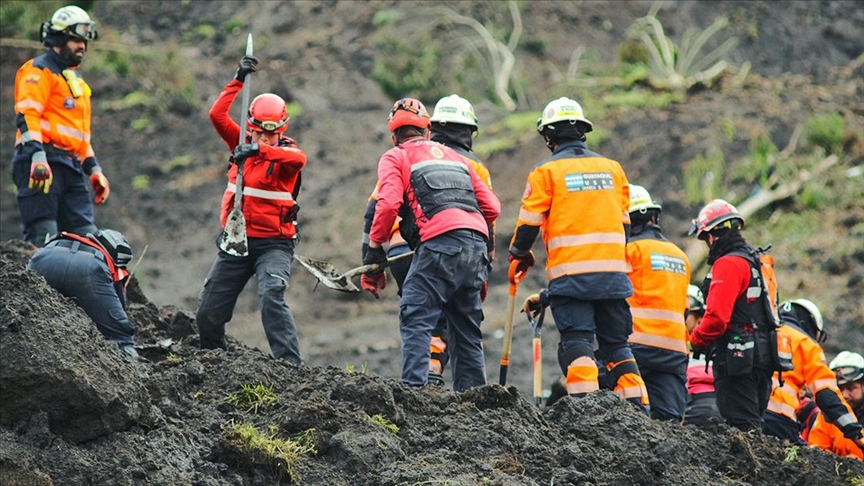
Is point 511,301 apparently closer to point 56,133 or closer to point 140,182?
point 56,133

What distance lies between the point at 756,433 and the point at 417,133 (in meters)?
3.15

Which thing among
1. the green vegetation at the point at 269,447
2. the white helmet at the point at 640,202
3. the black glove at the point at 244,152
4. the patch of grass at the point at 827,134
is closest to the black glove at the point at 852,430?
the white helmet at the point at 640,202

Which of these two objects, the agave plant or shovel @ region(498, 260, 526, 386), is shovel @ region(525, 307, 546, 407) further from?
the agave plant

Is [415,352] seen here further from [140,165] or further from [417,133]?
[140,165]

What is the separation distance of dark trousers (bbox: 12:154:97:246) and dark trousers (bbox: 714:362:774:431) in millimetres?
4996

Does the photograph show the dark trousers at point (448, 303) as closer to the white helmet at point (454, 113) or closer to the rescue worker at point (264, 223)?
the rescue worker at point (264, 223)

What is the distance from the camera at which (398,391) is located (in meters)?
7.64

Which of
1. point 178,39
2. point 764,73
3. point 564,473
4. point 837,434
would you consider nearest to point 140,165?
point 178,39

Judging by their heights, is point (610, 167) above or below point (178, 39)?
below

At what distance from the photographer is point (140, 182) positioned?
815 inches

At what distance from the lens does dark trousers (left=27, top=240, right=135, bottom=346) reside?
7152 mm

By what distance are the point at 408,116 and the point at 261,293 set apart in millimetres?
1558

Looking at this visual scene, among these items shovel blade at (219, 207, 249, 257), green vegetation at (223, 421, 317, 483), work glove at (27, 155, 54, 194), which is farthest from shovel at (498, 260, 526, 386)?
work glove at (27, 155, 54, 194)

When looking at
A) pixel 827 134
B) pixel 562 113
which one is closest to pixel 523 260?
pixel 562 113
